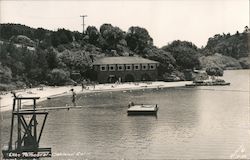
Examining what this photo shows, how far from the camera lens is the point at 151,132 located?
37656 mm

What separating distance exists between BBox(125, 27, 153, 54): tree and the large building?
19.5m

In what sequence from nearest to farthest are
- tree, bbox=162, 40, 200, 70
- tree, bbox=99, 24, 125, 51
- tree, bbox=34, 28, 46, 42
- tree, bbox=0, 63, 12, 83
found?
tree, bbox=0, 63, 12, 83 → tree, bbox=162, 40, 200, 70 → tree, bbox=99, 24, 125, 51 → tree, bbox=34, 28, 46, 42

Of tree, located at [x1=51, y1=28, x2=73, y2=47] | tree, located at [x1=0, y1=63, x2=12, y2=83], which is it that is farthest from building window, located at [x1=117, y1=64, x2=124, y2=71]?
tree, located at [x1=0, y1=63, x2=12, y2=83]

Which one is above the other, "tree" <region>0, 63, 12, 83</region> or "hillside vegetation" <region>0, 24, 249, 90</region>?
"hillside vegetation" <region>0, 24, 249, 90</region>

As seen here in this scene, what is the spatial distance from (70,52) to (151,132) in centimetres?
6912

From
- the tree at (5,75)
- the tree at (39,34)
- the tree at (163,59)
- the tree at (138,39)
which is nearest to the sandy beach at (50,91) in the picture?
the tree at (5,75)

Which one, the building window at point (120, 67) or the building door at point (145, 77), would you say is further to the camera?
the building door at point (145, 77)

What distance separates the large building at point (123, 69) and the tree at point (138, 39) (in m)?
19.5

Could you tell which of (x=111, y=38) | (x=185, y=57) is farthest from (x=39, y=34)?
(x=185, y=57)

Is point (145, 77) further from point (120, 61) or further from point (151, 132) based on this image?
point (151, 132)

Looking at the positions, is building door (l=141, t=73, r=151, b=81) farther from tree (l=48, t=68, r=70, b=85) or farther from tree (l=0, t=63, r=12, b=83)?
tree (l=0, t=63, r=12, b=83)

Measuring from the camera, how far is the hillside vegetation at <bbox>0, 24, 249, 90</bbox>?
282 feet

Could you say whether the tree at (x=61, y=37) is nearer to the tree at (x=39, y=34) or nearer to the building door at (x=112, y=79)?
the tree at (x=39, y=34)

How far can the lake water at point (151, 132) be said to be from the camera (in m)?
28.8
